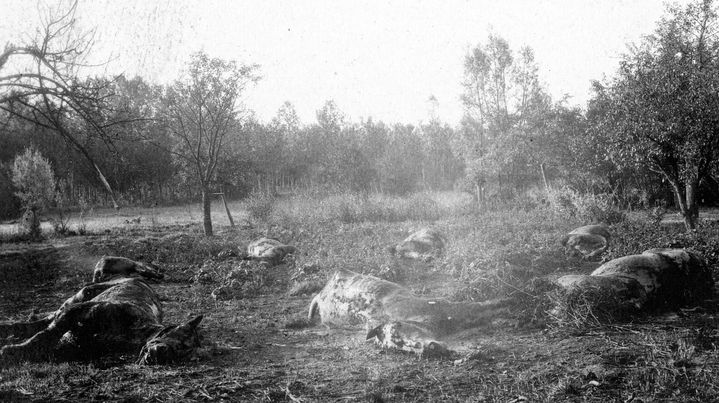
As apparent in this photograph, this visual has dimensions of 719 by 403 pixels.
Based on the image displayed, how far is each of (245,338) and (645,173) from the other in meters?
20.6

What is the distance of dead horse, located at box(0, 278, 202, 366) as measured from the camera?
4.82 metres

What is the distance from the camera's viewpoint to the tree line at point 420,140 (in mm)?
5234

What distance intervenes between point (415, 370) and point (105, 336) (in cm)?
335

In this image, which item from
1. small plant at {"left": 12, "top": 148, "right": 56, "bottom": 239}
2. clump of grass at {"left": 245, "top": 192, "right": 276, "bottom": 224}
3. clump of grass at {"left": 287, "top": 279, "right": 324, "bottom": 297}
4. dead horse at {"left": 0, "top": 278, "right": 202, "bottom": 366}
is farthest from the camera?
clump of grass at {"left": 245, "top": 192, "right": 276, "bottom": 224}

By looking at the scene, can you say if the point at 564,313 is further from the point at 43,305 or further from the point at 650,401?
the point at 43,305

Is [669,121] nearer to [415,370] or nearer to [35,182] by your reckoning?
[415,370]

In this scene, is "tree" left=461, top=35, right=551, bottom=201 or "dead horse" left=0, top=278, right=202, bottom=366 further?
"tree" left=461, top=35, right=551, bottom=201

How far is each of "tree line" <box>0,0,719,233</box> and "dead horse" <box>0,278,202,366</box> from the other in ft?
4.21

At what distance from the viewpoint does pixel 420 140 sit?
163 ft

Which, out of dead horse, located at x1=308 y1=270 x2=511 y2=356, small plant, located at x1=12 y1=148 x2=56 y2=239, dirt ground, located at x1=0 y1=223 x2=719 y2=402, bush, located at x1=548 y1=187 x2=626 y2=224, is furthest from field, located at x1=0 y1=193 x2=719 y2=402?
small plant, located at x1=12 y1=148 x2=56 y2=239

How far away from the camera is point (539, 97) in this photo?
1120 inches

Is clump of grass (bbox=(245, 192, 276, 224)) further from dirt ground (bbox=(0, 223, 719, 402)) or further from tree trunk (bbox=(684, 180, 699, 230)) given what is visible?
tree trunk (bbox=(684, 180, 699, 230))

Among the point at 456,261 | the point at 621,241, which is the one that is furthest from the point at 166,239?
the point at 621,241

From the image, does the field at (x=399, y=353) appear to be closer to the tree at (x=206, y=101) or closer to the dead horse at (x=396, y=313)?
the dead horse at (x=396, y=313)
